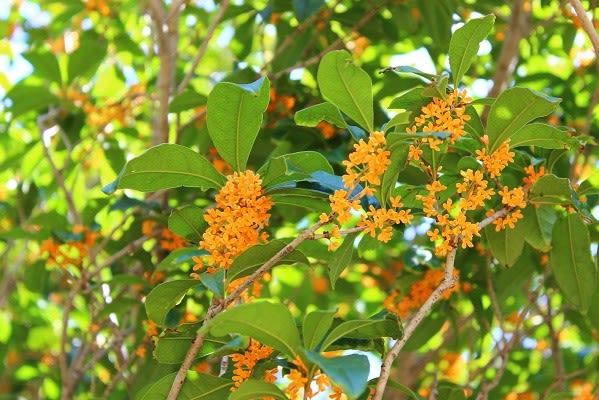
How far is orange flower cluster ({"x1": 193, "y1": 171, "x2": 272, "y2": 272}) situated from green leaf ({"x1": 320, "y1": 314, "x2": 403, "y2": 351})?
20 centimetres

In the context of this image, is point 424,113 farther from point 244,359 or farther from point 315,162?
point 244,359

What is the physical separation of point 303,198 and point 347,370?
0.47 meters

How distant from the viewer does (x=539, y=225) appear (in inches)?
64.7

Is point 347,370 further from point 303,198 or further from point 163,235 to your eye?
point 163,235

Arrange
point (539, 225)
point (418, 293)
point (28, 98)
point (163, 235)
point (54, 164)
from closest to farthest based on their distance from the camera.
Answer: point (539, 225), point (418, 293), point (163, 235), point (28, 98), point (54, 164)

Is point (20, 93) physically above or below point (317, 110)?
above

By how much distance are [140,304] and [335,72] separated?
3.01 feet

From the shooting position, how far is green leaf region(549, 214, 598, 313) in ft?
5.52

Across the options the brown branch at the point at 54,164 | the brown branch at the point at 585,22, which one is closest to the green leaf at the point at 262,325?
the brown branch at the point at 585,22

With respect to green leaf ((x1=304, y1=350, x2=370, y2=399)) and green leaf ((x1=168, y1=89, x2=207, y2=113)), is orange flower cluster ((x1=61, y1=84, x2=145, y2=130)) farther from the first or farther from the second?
green leaf ((x1=304, y1=350, x2=370, y2=399))

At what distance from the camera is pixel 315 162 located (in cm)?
142

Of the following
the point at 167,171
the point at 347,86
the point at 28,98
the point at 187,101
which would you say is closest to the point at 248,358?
A: the point at 167,171

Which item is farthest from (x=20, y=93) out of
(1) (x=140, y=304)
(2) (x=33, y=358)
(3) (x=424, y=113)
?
(3) (x=424, y=113)

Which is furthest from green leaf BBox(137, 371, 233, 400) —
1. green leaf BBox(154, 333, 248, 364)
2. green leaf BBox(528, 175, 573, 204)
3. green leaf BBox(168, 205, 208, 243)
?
green leaf BBox(528, 175, 573, 204)
